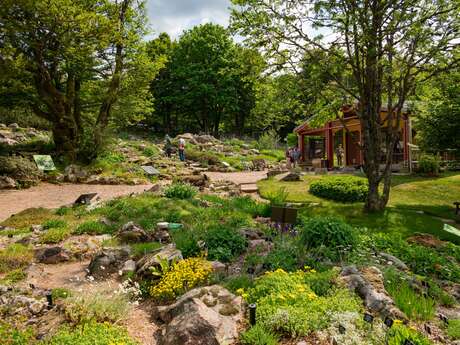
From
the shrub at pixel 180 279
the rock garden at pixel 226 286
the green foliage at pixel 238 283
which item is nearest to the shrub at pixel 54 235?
the rock garden at pixel 226 286

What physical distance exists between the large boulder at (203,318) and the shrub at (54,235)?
4.01 meters

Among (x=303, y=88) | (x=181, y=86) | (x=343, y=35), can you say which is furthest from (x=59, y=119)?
(x=181, y=86)

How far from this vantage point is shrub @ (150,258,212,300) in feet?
14.0

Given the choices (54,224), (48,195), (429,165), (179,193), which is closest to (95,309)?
(54,224)

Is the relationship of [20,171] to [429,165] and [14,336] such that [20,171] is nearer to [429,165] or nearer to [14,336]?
[14,336]

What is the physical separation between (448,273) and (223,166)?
17683mm

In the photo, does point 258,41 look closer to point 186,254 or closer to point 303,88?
point 303,88

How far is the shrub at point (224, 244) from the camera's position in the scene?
5.32 metres

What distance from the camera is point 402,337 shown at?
9.36 ft

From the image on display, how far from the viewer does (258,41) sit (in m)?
10.6

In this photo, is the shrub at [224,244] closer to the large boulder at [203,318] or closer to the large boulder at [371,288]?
the large boulder at [203,318]

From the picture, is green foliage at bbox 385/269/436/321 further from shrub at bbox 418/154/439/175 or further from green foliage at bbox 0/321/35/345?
shrub at bbox 418/154/439/175

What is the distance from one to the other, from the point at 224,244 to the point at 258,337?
2.52 metres

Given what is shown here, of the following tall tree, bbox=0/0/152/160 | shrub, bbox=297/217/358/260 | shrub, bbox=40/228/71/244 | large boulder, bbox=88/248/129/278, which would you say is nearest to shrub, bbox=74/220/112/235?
shrub, bbox=40/228/71/244
